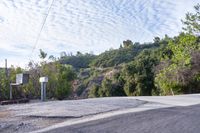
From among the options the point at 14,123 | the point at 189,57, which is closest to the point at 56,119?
the point at 14,123

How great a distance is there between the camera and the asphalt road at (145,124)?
910 cm

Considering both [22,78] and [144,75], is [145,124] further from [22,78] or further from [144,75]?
[144,75]

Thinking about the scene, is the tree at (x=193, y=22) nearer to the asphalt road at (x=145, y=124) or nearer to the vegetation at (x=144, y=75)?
the vegetation at (x=144, y=75)

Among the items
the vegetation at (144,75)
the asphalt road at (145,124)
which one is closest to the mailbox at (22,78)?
the vegetation at (144,75)

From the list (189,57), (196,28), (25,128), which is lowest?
(25,128)

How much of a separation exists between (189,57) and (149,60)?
1403cm

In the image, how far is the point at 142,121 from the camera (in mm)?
10180

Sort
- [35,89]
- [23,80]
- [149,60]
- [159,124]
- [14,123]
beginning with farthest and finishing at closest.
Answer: [149,60] < [35,89] < [23,80] < [14,123] < [159,124]

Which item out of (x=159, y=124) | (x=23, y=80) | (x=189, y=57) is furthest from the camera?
(x=189, y=57)

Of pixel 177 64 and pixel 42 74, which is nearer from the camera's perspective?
pixel 42 74

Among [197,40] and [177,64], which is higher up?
[197,40]

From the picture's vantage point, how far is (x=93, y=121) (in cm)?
1017

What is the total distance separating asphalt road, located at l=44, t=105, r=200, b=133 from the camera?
9102mm

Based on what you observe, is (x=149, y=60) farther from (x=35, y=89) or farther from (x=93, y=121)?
(x=93, y=121)
